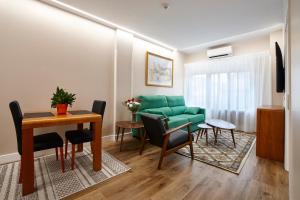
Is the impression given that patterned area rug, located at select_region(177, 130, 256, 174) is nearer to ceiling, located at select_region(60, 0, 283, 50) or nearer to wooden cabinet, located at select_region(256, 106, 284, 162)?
wooden cabinet, located at select_region(256, 106, 284, 162)

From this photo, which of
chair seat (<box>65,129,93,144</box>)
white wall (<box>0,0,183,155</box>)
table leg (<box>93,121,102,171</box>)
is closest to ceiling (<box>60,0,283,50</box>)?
white wall (<box>0,0,183,155</box>)

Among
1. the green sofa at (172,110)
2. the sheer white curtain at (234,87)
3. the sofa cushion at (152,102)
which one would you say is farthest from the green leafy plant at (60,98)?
the sheer white curtain at (234,87)

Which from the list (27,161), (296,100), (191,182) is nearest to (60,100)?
(27,161)

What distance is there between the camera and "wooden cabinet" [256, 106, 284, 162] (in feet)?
7.41

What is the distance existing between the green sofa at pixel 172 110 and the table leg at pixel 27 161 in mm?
1989

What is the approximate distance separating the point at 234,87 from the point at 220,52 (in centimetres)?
110

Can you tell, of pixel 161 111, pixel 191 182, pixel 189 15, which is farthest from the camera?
pixel 161 111

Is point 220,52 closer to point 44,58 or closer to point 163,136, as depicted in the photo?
point 163,136

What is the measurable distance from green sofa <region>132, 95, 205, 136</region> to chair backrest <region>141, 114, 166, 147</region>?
912 millimetres

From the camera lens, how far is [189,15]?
278cm

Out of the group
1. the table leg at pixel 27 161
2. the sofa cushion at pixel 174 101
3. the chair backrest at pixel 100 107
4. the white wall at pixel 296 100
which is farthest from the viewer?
the sofa cushion at pixel 174 101

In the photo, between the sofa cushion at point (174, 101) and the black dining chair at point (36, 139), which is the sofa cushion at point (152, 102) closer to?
the sofa cushion at point (174, 101)

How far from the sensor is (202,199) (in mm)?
1483

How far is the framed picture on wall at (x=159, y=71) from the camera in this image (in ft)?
13.5
